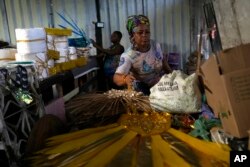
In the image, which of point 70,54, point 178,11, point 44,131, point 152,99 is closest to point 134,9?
point 178,11

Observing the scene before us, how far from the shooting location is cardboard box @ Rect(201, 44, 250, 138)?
1.59 meters

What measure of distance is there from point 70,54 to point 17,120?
1.42m

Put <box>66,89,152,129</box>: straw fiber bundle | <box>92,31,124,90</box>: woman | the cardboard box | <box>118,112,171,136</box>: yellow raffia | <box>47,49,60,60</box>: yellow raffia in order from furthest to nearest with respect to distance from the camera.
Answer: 1. <box>92,31,124,90</box>: woman
2. <box>47,49,60,60</box>: yellow raffia
3. <box>66,89,152,129</box>: straw fiber bundle
4. <box>118,112,171,136</box>: yellow raffia
5. the cardboard box

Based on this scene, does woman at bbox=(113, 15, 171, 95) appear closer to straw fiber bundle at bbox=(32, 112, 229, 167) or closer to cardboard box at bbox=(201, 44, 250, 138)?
straw fiber bundle at bbox=(32, 112, 229, 167)

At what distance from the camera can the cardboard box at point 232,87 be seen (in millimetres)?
1590

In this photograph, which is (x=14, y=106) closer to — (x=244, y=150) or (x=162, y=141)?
(x=162, y=141)

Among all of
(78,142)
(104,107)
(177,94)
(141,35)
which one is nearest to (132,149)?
(78,142)

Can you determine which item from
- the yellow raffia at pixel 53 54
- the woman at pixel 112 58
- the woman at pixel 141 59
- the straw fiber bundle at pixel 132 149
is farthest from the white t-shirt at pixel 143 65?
the woman at pixel 112 58

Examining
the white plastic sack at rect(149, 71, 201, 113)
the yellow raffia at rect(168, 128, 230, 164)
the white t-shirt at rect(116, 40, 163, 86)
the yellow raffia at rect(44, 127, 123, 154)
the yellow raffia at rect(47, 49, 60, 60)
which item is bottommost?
the yellow raffia at rect(168, 128, 230, 164)

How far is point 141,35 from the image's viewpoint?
2908mm

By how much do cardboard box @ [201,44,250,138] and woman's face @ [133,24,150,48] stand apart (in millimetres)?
1256

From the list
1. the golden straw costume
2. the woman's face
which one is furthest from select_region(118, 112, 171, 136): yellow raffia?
the woman's face

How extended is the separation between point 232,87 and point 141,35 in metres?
1.48

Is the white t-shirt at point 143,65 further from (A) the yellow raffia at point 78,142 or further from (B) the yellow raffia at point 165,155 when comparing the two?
(B) the yellow raffia at point 165,155
